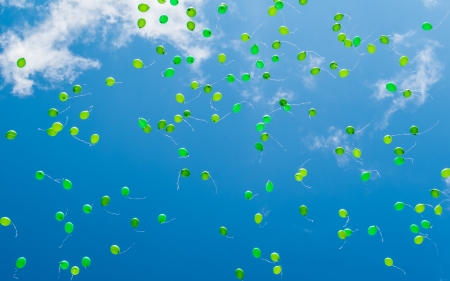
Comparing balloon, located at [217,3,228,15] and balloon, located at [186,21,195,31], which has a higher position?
balloon, located at [217,3,228,15]

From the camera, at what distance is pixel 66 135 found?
8.80m

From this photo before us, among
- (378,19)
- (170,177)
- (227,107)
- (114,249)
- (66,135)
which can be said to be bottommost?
(114,249)

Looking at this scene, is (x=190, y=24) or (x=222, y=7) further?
(x=222, y=7)

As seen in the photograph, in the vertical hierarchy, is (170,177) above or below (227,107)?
below

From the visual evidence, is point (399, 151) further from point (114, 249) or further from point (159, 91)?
point (159, 91)

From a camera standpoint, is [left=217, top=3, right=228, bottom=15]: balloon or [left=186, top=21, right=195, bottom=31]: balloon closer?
[left=186, top=21, right=195, bottom=31]: balloon

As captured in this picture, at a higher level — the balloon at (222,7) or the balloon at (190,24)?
the balloon at (222,7)

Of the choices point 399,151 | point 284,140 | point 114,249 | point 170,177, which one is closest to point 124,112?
point 170,177

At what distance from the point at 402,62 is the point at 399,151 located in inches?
44.4

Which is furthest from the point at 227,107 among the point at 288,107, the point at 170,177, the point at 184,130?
the point at 288,107

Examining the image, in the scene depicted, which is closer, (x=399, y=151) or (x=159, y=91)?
(x=399, y=151)

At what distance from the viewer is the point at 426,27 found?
5703 mm

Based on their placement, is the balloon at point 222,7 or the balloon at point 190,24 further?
the balloon at point 222,7

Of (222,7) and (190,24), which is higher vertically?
(222,7)
